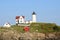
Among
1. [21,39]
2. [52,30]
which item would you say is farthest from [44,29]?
[21,39]

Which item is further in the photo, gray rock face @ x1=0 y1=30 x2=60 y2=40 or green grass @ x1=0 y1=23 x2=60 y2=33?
green grass @ x1=0 y1=23 x2=60 y2=33

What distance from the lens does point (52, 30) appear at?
53219 mm

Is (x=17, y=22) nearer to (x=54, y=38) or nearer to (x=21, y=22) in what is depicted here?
(x=21, y=22)

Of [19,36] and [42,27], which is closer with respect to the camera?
[19,36]

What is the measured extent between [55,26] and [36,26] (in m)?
4.24

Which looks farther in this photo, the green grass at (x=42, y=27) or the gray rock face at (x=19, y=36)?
the green grass at (x=42, y=27)

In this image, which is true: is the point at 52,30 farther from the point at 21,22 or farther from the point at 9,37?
the point at 9,37

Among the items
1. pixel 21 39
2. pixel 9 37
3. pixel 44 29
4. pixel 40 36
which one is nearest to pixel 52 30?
pixel 44 29

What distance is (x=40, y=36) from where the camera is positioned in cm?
4631

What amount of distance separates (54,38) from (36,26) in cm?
1183

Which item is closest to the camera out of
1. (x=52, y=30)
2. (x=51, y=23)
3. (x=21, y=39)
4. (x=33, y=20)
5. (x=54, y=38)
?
(x=21, y=39)

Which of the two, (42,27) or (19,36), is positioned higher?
(42,27)

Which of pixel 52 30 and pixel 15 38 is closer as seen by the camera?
pixel 15 38

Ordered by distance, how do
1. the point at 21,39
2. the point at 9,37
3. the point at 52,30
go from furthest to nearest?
the point at 52,30 → the point at 21,39 → the point at 9,37
